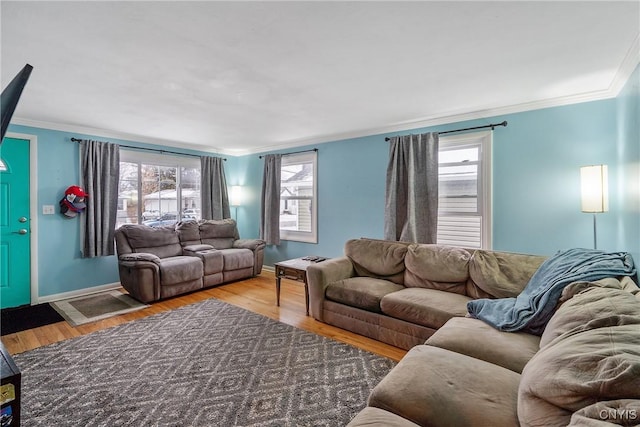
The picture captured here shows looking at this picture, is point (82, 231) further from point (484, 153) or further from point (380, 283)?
point (484, 153)

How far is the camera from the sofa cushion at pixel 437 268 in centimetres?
276

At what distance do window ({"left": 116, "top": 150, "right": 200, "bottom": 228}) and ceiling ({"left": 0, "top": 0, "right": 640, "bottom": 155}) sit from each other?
48.1 inches

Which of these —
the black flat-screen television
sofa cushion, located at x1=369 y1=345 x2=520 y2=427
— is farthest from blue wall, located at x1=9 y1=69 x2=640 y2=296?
the black flat-screen television

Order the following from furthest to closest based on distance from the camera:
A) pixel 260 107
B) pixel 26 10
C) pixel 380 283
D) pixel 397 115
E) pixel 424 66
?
pixel 397 115
pixel 260 107
pixel 380 283
pixel 424 66
pixel 26 10

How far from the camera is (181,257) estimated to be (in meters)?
4.30

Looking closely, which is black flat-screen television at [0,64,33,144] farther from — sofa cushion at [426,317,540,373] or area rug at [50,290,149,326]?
area rug at [50,290,149,326]

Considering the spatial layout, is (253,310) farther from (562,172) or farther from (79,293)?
(562,172)

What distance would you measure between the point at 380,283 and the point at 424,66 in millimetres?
2017

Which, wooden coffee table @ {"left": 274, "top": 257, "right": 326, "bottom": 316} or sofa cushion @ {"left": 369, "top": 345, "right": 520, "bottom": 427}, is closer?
sofa cushion @ {"left": 369, "top": 345, "right": 520, "bottom": 427}

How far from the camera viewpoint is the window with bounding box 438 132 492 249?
3.38m

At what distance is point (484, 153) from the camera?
3371 millimetres

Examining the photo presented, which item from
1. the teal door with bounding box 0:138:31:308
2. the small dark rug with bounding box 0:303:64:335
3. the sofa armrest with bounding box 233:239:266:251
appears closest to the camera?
the small dark rug with bounding box 0:303:64:335

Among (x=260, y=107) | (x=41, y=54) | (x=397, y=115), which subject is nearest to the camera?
(x=41, y=54)

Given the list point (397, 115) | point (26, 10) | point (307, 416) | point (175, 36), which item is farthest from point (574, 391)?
point (397, 115)
